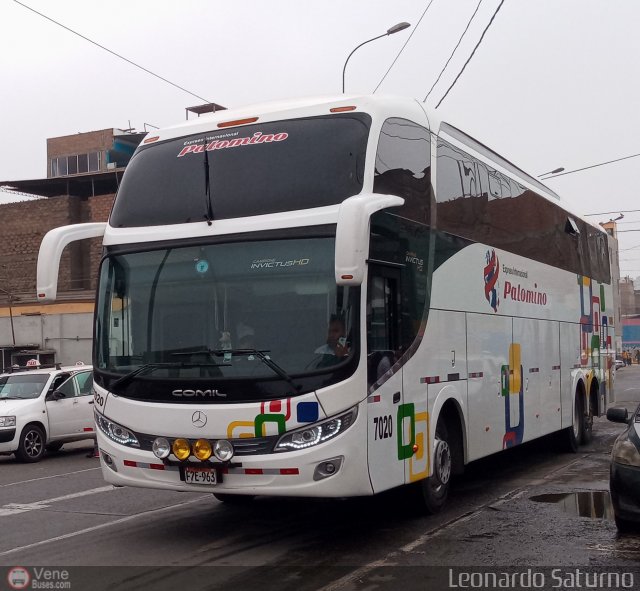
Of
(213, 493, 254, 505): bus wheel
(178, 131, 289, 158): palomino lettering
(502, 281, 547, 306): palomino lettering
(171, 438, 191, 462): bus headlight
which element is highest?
(178, 131, 289, 158): palomino lettering

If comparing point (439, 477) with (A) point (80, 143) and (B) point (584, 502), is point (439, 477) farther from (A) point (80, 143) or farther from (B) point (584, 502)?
(A) point (80, 143)

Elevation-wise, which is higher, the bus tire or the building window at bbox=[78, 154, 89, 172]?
the building window at bbox=[78, 154, 89, 172]

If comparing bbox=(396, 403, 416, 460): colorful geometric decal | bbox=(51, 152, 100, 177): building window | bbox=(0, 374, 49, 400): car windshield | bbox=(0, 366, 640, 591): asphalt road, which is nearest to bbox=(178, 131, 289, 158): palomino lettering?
bbox=(396, 403, 416, 460): colorful geometric decal

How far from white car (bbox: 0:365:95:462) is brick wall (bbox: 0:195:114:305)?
33.6 m

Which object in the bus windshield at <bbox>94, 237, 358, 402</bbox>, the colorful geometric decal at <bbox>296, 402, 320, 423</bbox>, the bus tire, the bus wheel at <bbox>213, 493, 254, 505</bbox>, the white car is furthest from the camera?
the white car

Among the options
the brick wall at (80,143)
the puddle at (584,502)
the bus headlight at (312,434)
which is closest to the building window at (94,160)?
the brick wall at (80,143)

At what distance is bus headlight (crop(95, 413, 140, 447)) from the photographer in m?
7.72

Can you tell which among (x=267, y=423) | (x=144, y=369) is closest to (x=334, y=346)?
(x=267, y=423)

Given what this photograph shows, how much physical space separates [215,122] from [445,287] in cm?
282

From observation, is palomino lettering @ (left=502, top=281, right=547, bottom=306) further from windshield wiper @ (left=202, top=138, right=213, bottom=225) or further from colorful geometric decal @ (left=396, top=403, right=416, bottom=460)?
windshield wiper @ (left=202, top=138, right=213, bottom=225)

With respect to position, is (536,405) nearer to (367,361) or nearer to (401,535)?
(401,535)

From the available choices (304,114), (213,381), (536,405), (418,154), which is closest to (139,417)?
(213,381)

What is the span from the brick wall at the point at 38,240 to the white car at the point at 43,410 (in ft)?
110

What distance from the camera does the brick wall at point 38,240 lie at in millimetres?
50438
